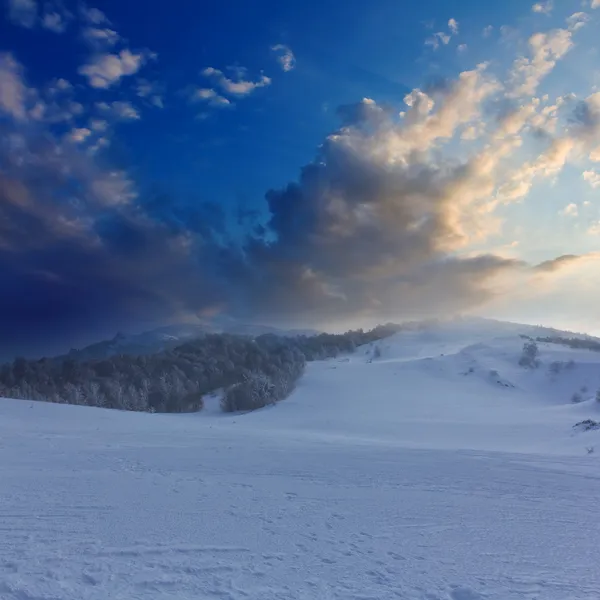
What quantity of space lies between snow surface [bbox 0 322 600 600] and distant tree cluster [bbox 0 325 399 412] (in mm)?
28983

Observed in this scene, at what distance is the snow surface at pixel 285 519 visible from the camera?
574 centimetres

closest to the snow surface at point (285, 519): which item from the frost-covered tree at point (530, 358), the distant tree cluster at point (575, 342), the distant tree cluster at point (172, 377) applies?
the distant tree cluster at point (172, 377)

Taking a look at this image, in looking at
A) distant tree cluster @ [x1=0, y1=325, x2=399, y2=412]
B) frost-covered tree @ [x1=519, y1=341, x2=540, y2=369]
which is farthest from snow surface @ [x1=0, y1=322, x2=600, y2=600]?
frost-covered tree @ [x1=519, y1=341, x2=540, y2=369]

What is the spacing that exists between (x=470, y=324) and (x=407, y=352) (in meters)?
40.5

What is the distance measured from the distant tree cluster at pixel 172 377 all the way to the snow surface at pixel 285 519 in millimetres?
28983

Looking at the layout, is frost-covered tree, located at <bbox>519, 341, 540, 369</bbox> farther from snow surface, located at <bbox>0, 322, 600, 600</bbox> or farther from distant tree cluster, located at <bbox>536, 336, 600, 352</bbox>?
snow surface, located at <bbox>0, 322, 600, 600</bbox>

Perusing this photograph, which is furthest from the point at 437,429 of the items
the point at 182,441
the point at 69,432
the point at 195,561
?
the point at 195,561

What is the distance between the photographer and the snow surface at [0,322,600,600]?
226 inches

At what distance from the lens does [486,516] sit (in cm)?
838

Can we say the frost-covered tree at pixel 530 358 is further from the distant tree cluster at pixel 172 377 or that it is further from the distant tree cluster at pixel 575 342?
the distant tree cluster at pixel 172 377

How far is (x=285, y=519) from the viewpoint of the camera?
26.2 ft

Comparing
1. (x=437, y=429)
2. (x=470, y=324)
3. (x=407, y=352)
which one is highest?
(x=470, y=324)

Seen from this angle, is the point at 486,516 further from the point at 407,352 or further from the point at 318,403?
the point at 407,352

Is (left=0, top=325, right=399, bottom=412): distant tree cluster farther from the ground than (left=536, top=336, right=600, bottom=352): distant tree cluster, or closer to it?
closer to it
